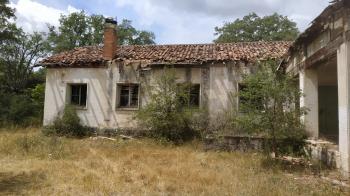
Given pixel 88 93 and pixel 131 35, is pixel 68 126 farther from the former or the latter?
pixel 131 35

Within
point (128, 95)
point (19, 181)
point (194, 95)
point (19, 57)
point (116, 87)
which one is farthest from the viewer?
point (19, 57)

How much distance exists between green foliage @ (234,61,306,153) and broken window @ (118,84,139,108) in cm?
840

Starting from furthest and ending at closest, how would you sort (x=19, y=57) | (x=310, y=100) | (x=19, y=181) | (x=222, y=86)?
(x=19, y=57), (x=222, y=86), (x=310, y=100), (x=19, y=181)

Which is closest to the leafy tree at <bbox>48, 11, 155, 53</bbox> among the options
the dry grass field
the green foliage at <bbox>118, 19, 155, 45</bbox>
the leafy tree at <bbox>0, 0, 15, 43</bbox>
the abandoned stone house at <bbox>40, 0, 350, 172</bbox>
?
the green foliage at <bbox>118, 19, 155, 45</bbox>

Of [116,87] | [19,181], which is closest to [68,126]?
[116,87]

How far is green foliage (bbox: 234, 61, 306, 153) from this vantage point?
974 centimetres

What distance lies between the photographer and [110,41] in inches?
724

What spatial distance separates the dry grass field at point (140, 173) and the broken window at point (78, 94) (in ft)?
18.4

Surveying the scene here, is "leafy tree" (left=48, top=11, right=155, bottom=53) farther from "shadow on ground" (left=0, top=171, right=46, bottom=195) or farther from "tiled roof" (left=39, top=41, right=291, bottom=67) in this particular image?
"shadow on ground" (left=0, top=171, right=46, bottom=195)

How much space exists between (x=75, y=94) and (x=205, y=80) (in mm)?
6845

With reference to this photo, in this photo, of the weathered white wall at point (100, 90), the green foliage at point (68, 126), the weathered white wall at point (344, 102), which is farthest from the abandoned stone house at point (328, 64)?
the green foliage at point (68, 126)

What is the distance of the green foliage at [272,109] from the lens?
9.74 m

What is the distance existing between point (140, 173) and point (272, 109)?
13.1 feet

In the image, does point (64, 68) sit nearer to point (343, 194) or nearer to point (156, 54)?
point (156, 54)
